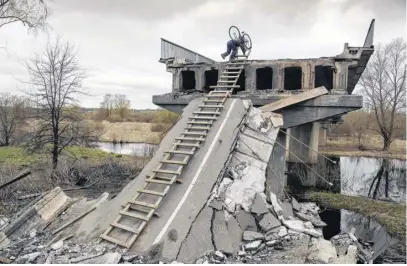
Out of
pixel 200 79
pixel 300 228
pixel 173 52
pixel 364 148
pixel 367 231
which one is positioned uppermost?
pixel 173 52

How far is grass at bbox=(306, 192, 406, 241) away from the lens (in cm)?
1089

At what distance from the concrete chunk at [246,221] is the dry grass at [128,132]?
24491mm

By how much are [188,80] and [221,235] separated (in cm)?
900

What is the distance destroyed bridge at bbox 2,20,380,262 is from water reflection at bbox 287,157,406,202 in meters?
5.31

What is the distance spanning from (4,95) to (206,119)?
27.9 metres

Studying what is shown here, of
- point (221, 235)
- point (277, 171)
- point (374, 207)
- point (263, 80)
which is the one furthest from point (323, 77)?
point (221, 235)

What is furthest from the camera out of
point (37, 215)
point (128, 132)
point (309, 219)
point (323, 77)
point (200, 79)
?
point (128, 132)

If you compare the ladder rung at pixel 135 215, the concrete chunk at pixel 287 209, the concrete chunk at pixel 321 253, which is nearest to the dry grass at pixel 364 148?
the concrete chunk at pixel 287 209

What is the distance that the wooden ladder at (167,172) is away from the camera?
21.7ft

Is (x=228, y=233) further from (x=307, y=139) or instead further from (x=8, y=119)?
(x=8, y=119)

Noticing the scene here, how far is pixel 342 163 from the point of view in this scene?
24078 millimetres

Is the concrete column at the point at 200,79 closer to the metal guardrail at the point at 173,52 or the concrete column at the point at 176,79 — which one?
the metal guardrail at the point at 173,52

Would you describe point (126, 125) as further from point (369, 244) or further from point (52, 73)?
point (369, 244)

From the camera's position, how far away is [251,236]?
6.85 metres
